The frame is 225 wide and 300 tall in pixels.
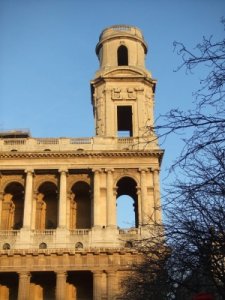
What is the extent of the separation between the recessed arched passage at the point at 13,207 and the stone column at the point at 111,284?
793cm

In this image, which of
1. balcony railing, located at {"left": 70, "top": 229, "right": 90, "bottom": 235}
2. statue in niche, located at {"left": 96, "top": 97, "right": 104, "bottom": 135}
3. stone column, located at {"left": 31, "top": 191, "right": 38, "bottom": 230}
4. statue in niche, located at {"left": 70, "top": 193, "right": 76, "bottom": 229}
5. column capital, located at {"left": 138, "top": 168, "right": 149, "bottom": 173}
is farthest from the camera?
statue in niche, located at {"left": 96, "top": 97, "right": 104, "bottom": 135}

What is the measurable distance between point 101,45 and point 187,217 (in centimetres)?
2941

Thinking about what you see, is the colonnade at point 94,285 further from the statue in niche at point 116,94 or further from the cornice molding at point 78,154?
the statue in niche at point 116,94

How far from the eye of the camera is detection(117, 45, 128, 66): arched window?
44.5m

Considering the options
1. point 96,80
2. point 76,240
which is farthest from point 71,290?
point 96,80

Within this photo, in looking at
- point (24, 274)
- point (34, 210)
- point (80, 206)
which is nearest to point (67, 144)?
point (80, 206)

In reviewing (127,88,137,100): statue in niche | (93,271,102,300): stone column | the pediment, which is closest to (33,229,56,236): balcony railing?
(93,271,102,300): stone column

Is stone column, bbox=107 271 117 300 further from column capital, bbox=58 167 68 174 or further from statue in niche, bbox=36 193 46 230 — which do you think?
column capital, bbox=58 167 68 174

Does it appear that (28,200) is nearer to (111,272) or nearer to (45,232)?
(45,232)

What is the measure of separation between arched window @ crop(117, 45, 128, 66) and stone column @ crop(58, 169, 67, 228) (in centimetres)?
1194

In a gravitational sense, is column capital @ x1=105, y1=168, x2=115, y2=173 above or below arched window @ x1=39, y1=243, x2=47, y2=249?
above

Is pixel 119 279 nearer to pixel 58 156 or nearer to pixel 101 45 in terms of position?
pixel 58 156

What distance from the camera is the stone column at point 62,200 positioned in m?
36.3

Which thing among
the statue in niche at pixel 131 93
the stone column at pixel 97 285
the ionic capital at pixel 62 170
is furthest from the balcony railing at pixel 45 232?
the statue in niche at pixel 131 93
